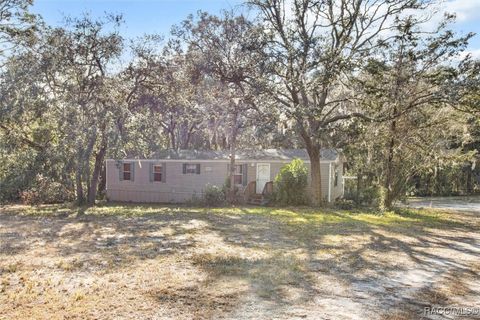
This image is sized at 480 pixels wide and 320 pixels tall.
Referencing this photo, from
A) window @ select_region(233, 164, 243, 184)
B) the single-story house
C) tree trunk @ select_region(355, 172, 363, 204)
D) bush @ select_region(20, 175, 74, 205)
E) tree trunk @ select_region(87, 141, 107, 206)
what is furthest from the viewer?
window @ select_region(233, 164, 243, 184)

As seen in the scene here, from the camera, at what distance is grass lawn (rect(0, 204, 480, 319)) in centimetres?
456

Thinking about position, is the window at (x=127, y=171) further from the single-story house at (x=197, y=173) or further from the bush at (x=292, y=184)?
the bush at (x=292, y=184)

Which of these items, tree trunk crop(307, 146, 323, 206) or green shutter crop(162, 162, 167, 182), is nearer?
tree trunk crop(307, 146, 323, 206)

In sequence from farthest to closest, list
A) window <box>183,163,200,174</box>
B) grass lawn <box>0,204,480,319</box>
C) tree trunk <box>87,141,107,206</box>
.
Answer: window <box>183,163,200,174</box>
tree trunk <box>87,141,107,206</box>
grass lawn <box>0,204,480,319</box>

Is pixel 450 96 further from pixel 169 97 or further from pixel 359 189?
pixel 169 97

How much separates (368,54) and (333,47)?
1.55 metres

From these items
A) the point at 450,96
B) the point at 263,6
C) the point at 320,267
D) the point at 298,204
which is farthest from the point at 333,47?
the point at 320,267

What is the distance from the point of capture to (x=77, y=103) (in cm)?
1424

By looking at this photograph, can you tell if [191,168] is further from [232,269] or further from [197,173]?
[232,269]

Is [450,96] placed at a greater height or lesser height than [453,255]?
greater

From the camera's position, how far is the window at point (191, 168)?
66.4 ft

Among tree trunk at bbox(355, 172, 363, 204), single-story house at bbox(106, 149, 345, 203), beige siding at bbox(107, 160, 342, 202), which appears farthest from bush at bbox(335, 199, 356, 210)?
beige siding at bbox(107, 160, 342, 202)

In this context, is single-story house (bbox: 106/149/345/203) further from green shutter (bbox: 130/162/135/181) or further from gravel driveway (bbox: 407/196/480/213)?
gravel driveway (bbox: 407/196/480/213)

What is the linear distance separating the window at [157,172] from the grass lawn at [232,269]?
956cm
